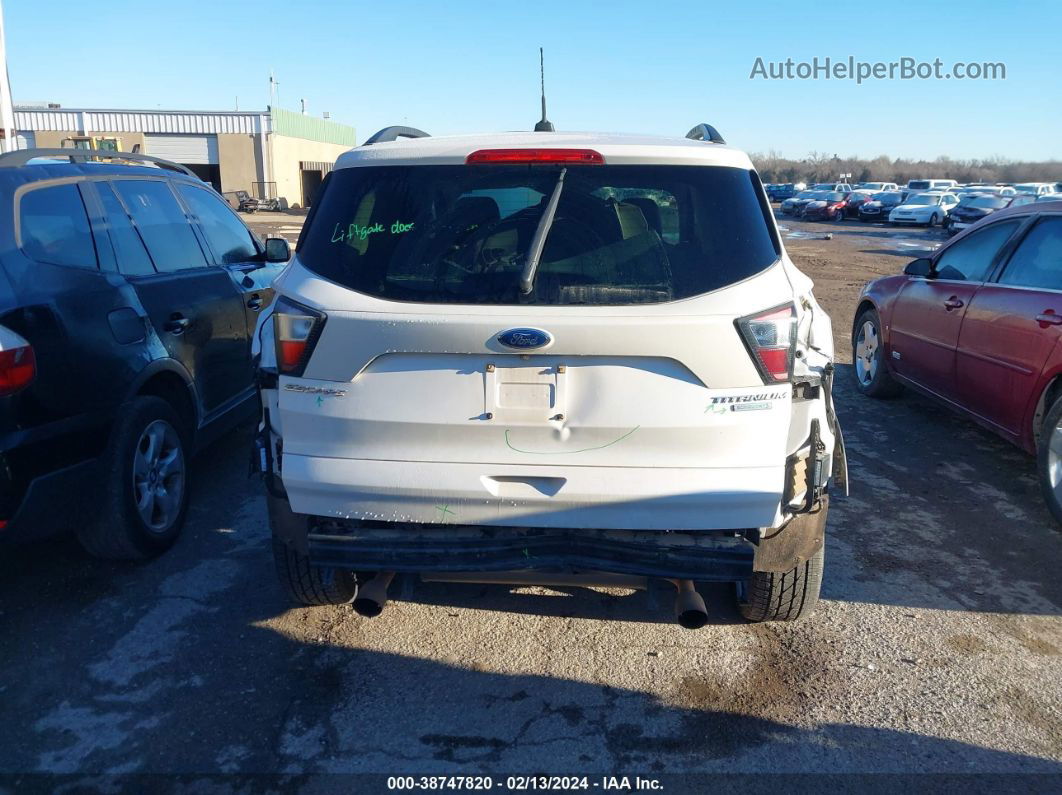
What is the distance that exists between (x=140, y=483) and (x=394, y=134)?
6.92ft

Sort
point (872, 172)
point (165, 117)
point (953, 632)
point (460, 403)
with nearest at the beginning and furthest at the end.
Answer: point (460, 403)
point (953, 632)
point (165, 117)
point (872, 172)

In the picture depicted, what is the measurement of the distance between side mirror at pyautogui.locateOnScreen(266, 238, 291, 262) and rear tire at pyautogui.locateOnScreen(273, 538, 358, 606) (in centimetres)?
226

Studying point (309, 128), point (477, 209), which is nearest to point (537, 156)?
point (477, 209)

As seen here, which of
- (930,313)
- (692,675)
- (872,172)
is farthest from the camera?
(872,172)

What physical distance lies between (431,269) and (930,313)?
15.8 feet

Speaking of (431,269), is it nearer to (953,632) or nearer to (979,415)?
(953,632)

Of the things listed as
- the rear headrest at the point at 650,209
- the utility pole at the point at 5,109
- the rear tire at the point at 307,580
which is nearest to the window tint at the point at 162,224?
the rear tire at the point at 307,580

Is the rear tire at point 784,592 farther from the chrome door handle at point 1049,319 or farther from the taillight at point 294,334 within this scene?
the chrome door handle at point 1049,319

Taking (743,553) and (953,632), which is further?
(953,632)

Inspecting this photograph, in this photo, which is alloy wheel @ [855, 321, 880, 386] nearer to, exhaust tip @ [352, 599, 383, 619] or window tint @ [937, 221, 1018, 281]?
window tint @ [937, 221, 1018, 281]

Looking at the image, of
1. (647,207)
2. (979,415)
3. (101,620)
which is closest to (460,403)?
(647,207)

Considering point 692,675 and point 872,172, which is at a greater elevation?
point 872,172

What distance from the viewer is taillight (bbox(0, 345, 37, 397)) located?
10.9 feet

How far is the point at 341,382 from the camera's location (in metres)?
2.92
